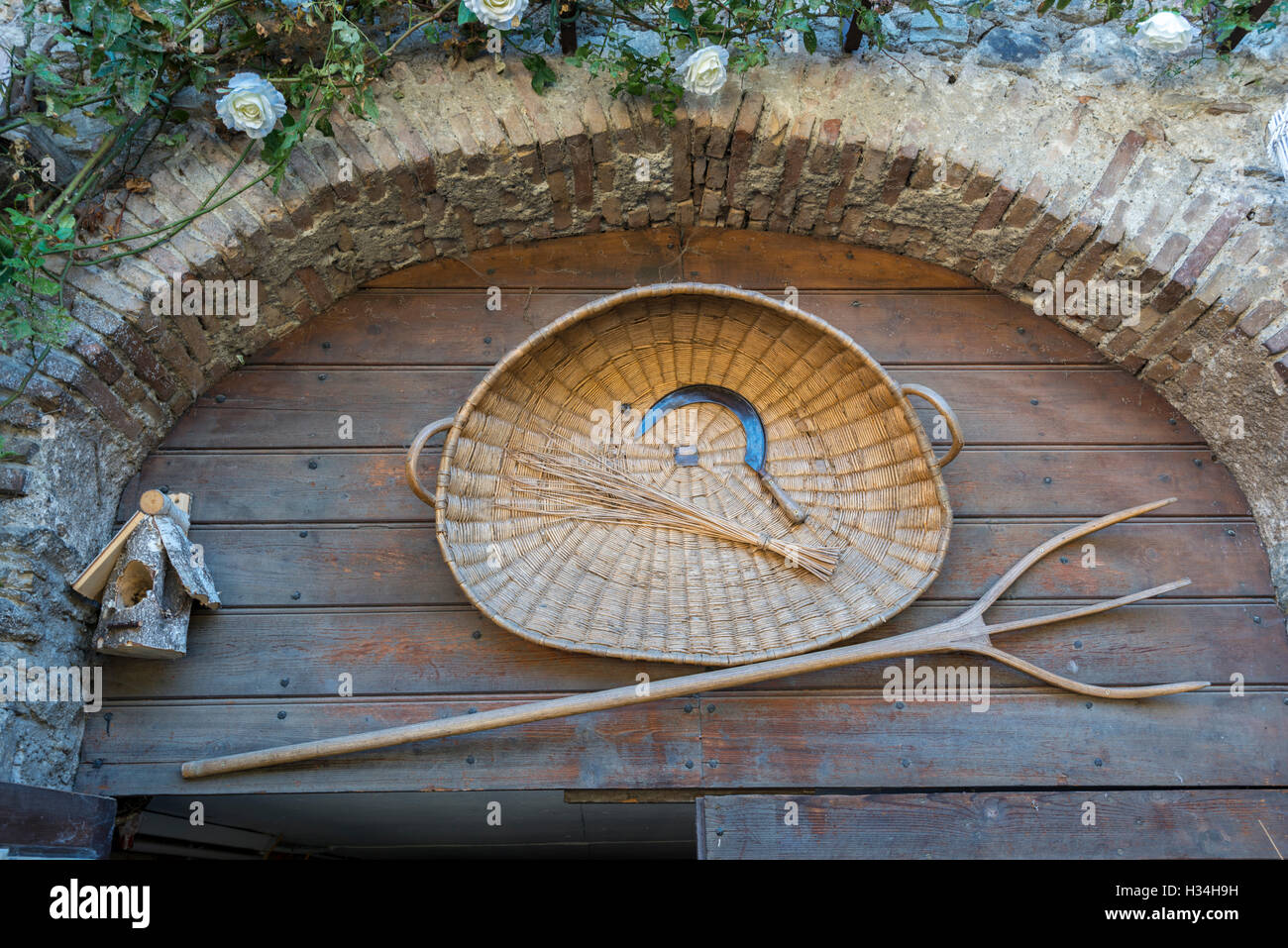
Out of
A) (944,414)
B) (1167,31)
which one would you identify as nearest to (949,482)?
(944,414)

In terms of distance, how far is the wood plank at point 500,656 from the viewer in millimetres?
2100

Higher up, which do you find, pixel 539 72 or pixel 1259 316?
pixel 539 72

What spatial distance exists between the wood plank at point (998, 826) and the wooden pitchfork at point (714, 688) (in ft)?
0.75

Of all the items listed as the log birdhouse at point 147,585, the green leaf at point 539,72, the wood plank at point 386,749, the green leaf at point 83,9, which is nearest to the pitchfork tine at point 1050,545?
the wood plank at point 386,749

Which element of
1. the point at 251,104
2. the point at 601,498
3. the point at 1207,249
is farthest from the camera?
the point at 601,498

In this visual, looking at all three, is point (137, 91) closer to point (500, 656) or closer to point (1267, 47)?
point (500, 656)

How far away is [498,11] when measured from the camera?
1970 millimetres

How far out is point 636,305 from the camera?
217cm

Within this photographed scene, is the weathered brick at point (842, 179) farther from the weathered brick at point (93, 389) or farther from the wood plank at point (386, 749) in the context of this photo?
the weathered brick at point (93, 389)

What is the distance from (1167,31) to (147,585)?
2.32m

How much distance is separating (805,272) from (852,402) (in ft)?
1.24

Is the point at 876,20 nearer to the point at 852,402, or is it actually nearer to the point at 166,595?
the point at 852,402

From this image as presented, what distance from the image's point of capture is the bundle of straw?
221 cm
